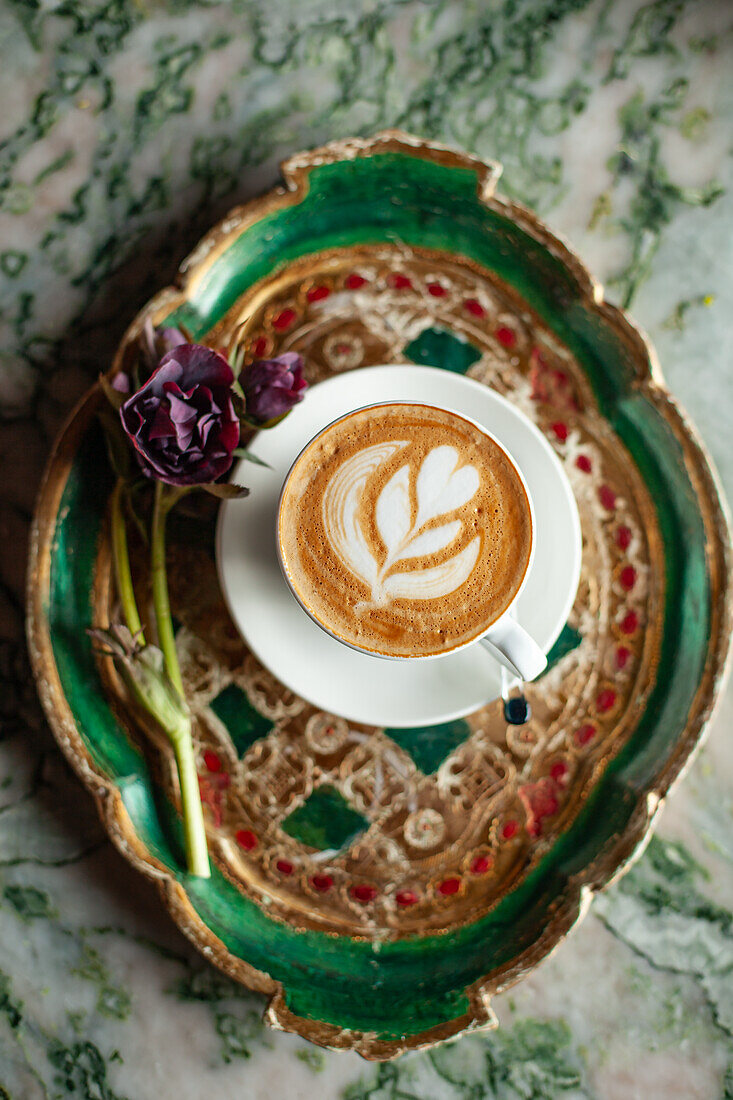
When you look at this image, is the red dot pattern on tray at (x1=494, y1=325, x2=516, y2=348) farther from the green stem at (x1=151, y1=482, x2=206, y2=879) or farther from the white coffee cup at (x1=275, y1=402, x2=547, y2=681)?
the green stem at (x1=151, y1=482, x2=206, y2=879)

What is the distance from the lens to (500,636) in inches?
34.2

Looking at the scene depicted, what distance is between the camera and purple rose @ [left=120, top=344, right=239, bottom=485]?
0.84m

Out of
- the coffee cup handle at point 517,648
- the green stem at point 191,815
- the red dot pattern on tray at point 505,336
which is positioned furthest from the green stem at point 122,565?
the red dot pattern on tray at point 505,336

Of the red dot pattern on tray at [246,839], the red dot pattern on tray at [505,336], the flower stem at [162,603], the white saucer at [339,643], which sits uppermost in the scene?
the red dot pattern on tray at [505,336]

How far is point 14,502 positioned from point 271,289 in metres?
0.46

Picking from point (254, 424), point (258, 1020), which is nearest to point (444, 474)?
point (254, 424)

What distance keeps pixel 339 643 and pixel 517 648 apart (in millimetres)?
208

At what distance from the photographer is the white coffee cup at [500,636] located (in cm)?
86

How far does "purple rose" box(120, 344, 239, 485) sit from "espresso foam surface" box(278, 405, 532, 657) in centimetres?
9

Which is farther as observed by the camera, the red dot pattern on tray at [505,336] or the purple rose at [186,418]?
the red dot pattern on tray at [505,336]

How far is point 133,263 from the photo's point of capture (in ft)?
3.76

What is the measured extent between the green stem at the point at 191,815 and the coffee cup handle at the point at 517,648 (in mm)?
385

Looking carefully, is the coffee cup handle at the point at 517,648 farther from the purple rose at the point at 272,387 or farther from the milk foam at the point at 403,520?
the purple rose at the point at 272,387

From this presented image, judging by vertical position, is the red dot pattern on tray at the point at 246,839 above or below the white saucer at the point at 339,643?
below
